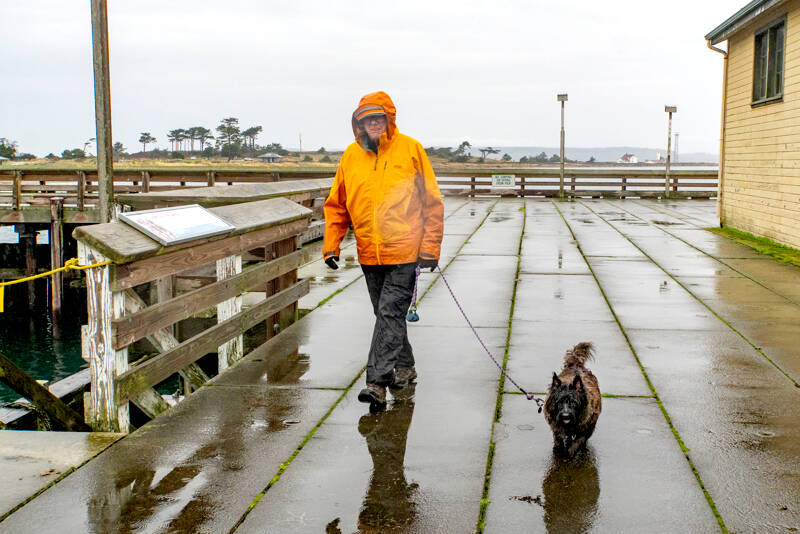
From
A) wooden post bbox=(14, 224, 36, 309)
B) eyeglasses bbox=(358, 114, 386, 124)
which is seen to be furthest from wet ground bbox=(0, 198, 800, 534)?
wooden post bbox=(14, 224, 36, 309)

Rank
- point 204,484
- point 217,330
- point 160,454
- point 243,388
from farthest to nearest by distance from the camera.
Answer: point 217,330
point 243,388
point 160,454
point 204,484

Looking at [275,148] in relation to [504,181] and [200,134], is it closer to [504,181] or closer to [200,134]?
[200,134]

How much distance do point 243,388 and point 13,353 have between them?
52.3ft

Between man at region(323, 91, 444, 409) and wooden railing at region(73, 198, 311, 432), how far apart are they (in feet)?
4.02

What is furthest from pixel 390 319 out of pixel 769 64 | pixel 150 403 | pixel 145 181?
pixel 145 181

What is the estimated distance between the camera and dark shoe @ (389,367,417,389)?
594cm

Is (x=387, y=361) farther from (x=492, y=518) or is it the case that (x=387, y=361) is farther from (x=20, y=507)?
(x=20, y=507)

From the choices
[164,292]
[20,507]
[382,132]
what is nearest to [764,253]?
[164,292]

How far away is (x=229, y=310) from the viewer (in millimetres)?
7109

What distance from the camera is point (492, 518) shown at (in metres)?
3.77

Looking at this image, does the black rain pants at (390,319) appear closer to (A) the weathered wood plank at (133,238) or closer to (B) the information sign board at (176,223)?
(B) the information sign board at (176,223)

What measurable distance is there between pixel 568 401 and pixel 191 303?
2881mm

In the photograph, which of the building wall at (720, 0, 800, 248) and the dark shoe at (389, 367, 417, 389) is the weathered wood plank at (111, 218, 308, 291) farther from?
the building wall at (720, 0, 800, 248)

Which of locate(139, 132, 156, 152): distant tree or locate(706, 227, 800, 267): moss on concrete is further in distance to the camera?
locate(139, 132, 156, 152): distant tree
